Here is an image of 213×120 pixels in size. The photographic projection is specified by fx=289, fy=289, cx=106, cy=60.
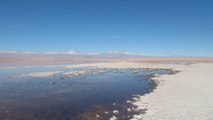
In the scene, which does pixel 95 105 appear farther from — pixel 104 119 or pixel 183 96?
pixel 183 96

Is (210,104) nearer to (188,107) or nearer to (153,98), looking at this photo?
(188,107)

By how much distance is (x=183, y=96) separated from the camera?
60.2 ft

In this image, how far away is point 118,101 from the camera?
Answer: 1762 centimetres

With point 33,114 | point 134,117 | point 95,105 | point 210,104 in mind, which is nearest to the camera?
point 134,117

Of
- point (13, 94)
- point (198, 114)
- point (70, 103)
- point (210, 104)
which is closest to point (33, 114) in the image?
point (70, 103)

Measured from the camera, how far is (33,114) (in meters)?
14.2

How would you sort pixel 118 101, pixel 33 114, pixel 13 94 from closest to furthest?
pixel 33 114
pixel 118 101
pixel 13 94

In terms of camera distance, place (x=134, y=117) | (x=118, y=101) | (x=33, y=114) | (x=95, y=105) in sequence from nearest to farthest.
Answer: (x=134, y=117)
(x=33, y=114)
(x=95, y=105)
(x=118, y=101)

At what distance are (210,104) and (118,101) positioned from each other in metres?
5.30

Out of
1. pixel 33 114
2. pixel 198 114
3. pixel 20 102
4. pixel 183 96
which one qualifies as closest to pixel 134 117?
pixel 198 114

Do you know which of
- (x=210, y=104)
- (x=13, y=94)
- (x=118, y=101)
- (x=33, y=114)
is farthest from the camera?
(x=13, y=94)

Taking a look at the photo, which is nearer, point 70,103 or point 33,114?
point 33,114

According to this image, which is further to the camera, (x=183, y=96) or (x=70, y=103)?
(x=183, y=96)

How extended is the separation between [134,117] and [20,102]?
25.0 feet
